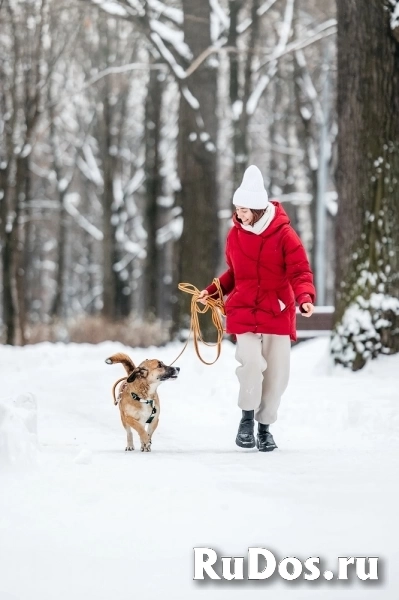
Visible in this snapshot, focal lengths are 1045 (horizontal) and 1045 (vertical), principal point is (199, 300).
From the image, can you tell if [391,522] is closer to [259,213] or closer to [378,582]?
[378,582]

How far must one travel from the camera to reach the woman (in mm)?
7109

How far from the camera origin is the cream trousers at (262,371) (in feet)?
23.8

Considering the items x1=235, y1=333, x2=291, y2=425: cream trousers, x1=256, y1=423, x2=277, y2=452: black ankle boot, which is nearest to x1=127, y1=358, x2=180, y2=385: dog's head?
x1=235, y1=333, x2=291, y2=425: cream trousers

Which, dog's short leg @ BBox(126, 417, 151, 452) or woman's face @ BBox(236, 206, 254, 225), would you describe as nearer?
woman's face @ BBox(236, 206, 254, 225)

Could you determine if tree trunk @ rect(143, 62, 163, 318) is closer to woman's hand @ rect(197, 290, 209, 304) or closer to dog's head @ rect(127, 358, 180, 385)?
woman's hand @ rect(197, 290, 209, 304)

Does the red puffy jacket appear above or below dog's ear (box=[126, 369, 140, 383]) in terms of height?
above

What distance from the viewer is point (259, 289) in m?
7.17

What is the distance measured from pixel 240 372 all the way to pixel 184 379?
14.7ft

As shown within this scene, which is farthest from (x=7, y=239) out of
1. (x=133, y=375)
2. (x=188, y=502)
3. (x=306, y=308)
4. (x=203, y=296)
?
(x=188, y=502)

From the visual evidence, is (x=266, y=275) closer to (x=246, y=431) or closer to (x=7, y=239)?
(x=246, y=431)

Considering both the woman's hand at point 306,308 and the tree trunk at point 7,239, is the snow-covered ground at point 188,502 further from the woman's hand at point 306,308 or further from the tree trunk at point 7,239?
the tree trunk at point 7,239

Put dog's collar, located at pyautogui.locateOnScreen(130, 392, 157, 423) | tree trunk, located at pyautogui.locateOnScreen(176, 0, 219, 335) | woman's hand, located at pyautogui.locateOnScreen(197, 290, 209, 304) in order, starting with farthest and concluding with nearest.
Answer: tree trunk, located at pyautogui.locateOnScreen(176, 0, 219, 335) → woman's hand, located at pyautogui.locateOnScreen(197, 290, 209, 304) → dog's collar, located at pyautogui.locateOnScreen(130, 392, 157, 423)

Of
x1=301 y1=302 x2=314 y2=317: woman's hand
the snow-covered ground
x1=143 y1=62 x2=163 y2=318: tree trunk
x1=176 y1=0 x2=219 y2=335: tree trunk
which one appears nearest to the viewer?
the snow-covered ground

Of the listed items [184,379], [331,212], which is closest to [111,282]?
[331,212]
